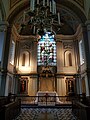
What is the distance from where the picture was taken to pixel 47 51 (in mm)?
15211

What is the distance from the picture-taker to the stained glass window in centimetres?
1493

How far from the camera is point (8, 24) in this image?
1230 cm

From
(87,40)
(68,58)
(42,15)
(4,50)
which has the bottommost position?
(68,58)

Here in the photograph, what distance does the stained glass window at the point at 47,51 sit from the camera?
1493 cm

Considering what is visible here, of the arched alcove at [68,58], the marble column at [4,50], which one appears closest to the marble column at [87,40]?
the arched alcove at [68,58]

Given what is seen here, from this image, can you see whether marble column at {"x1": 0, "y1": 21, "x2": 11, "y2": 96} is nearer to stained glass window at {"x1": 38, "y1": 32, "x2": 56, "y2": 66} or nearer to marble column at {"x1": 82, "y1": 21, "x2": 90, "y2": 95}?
stained glass window at {"x1": 38, "y1": 32, "x2": 56, "y2": 66}

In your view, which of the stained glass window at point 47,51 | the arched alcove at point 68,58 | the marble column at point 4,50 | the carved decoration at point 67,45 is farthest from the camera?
the carved decoration at point 67,45

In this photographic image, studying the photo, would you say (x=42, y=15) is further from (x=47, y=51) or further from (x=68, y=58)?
(x=68, y=58)

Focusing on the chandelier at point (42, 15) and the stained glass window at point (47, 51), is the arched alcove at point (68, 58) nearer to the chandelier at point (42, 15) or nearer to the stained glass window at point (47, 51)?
the stained glass window at point (47, 51)

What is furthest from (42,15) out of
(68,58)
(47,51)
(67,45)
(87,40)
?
(67,45)

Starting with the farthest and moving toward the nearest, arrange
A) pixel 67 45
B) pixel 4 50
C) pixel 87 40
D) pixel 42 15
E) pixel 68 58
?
pixel 67 45, pixel 68 58, pixel 87 40, pixel 4 50, pixel 42 15

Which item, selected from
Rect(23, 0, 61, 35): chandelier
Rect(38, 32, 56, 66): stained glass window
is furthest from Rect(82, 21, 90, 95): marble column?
Rect(23, 0, 61, 35): chandelier

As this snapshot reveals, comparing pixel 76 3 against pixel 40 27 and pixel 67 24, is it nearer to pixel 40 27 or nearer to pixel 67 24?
pixel 67 24

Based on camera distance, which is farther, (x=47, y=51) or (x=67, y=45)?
(x=67, y=45)
